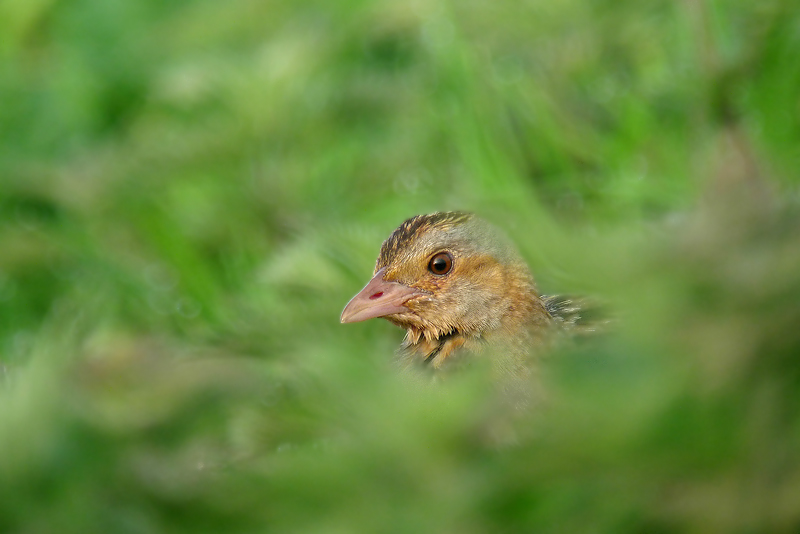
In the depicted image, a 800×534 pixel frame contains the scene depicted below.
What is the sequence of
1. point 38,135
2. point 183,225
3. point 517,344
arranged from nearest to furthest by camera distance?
point 517,344 → point 183,225 → point 38,135

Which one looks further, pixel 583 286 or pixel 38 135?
pixel 38 135

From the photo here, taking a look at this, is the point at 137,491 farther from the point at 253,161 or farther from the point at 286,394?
the point at 253,161

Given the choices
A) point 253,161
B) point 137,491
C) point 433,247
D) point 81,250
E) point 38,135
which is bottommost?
point 137,491

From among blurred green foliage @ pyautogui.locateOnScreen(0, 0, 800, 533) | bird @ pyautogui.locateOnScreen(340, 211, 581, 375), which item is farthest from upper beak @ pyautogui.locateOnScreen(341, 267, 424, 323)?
blurred green foliage @ pyautogui.locateOnScreen(0, 0, 800, 533)

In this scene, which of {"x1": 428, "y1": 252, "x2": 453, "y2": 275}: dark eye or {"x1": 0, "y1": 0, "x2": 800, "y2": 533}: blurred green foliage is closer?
{"x1": 0, "y1": 0, "x2": 800, "y2": 533}: blurred green foliage

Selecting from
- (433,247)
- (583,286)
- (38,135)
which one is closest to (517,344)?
(433,247)

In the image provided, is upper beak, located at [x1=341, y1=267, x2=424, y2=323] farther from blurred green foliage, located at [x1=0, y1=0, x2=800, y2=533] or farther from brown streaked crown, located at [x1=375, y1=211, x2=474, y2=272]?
blurred green foliage, located at [x1=0, y1=0, x2=800, y2=533]

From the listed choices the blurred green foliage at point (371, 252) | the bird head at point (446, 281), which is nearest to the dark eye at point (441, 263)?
the bird head at point (446, 281)

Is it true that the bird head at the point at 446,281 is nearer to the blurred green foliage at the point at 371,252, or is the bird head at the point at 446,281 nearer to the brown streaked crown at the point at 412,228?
the brown streaked crown at the point at 412,228
